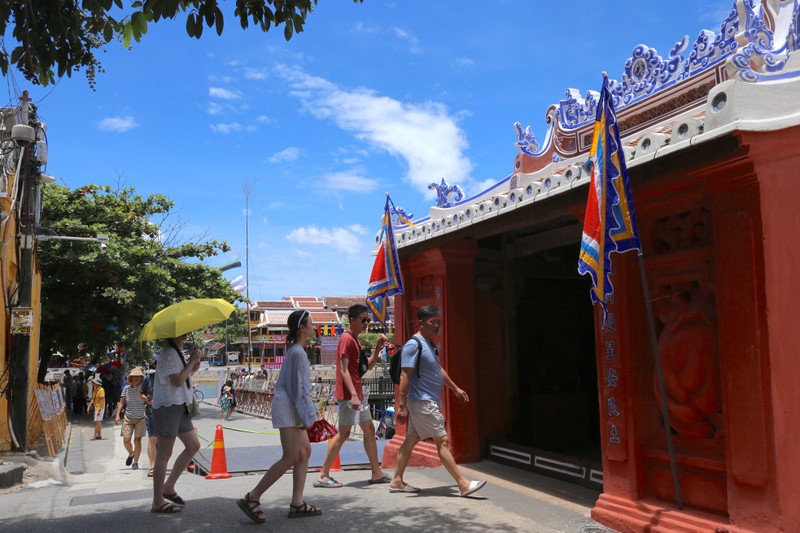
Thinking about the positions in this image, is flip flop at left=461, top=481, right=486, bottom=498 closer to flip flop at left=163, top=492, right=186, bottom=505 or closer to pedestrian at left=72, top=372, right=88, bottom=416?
flip flop at left=163, top=492, right=186, bottom=505

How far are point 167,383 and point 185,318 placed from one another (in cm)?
60

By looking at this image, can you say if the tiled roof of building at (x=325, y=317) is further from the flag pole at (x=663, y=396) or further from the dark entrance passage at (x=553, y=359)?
the flag pole at (x=663, y=396)

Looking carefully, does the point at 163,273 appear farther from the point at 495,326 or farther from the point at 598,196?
the point at 598,196

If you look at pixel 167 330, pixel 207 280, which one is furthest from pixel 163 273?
pixel 167 330

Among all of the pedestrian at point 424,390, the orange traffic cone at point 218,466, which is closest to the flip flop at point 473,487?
the pedestrian at point 424,390

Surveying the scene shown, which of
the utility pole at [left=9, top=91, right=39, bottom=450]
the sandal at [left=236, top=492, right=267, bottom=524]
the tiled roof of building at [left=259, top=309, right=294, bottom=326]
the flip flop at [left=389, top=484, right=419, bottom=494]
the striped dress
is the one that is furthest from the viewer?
the tiled roof of building at [left=259, top=309, right=294, bottom=326]

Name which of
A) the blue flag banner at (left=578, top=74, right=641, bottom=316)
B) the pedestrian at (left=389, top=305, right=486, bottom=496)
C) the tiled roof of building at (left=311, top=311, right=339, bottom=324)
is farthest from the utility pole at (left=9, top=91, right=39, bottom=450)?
the tiled roof of building at (left=311, top=311, right=339, bottom=324)

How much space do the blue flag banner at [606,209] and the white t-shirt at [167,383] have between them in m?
3.61

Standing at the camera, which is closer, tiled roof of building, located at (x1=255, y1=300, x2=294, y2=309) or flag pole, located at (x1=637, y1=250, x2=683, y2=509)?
flag pole, located at (x1=637, y1=250, x2=683, y2=509)

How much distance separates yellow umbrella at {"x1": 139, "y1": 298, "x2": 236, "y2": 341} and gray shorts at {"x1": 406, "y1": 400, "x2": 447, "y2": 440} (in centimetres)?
199

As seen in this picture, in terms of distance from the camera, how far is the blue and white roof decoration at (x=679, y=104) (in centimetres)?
423

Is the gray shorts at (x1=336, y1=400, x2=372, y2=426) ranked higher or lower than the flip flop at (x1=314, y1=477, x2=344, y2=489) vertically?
higher

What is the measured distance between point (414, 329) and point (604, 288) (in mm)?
4334

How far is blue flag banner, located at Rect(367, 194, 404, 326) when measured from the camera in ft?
27.0
